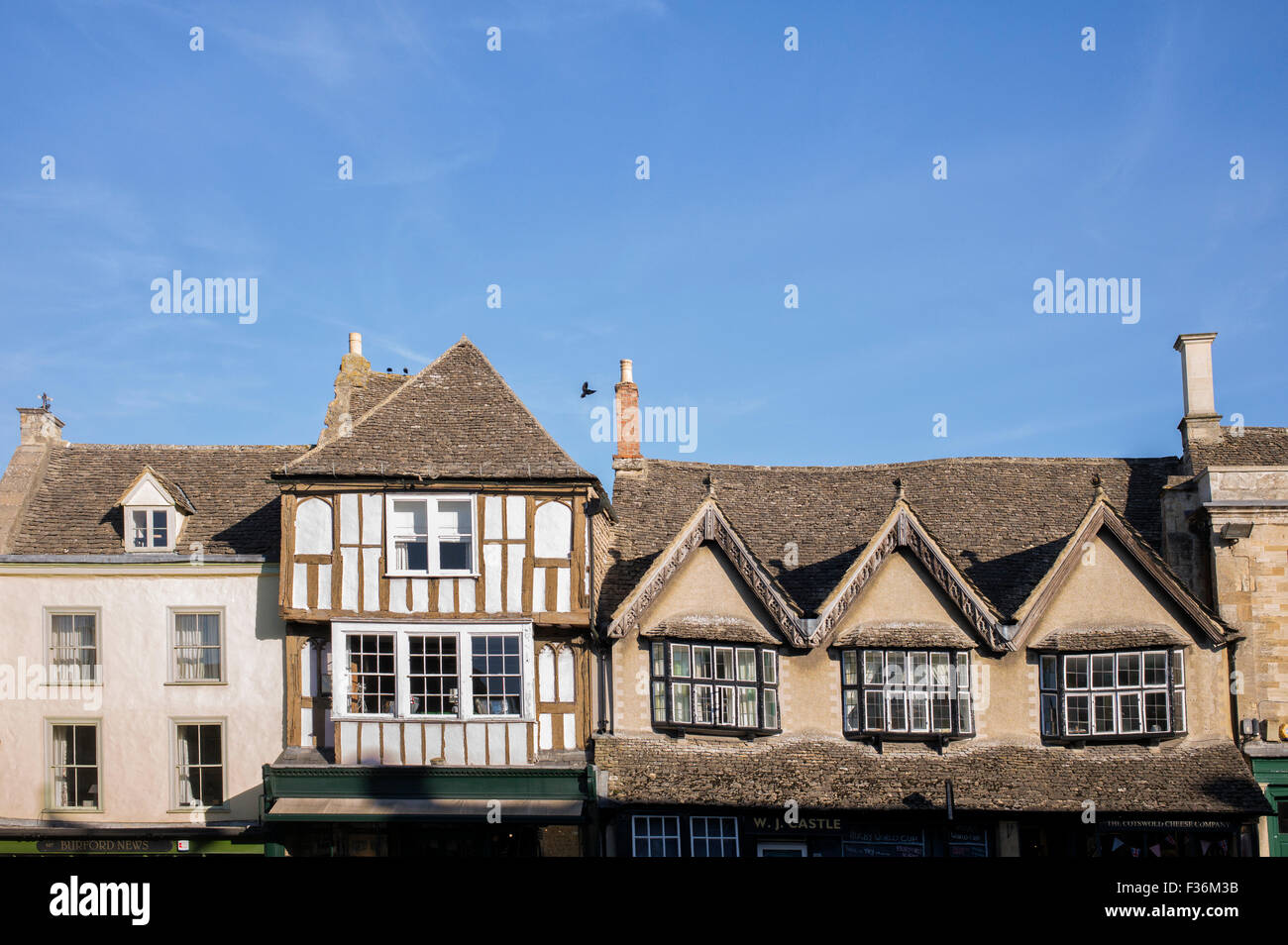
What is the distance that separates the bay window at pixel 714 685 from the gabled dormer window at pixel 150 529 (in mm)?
10389

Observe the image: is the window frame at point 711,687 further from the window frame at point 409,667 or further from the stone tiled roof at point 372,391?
the stone tiled roof at point 372,391

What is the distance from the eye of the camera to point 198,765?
25.2 metres

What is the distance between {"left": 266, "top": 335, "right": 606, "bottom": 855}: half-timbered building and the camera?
23797mm

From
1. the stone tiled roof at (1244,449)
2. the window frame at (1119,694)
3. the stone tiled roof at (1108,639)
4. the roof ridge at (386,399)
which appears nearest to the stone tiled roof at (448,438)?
the roof ridge at (386,399)

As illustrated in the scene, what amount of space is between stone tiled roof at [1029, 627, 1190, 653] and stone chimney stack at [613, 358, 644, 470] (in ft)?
33.6

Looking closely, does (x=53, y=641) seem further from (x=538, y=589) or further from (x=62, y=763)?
(x=538, y=589)

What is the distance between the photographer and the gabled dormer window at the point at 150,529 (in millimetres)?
26234

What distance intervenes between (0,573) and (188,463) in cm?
475

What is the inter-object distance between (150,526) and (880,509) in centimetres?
1590

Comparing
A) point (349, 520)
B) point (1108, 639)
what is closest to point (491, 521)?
point (349, 520)

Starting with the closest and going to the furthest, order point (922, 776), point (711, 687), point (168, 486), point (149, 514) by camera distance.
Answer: point (922, 776) < point (711, 687) < point (149, 514) < point (168, 486)

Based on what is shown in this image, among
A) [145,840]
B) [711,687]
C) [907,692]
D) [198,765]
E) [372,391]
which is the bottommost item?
[145,840]

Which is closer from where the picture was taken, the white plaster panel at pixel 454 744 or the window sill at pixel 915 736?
the white plaster panel at pixel 454 744
